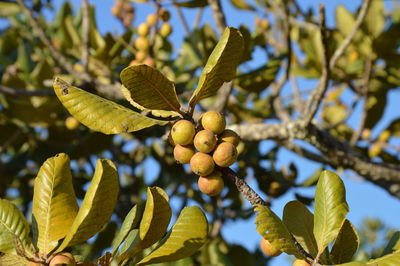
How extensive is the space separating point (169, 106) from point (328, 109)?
2487 mm


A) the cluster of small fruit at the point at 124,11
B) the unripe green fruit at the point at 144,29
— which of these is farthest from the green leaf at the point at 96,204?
the cluster of small fruit at the point at 124,11

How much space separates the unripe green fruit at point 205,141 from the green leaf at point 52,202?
267 millimetres

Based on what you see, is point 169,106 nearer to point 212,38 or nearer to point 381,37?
point 212,38

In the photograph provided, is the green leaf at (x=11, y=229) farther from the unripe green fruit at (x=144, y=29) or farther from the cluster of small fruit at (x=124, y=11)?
the cluster of small fruit at (x=124, y=11)

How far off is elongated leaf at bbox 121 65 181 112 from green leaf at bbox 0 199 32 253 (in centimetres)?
33

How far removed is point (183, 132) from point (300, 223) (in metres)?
0.35

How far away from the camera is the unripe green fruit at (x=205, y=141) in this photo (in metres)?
0.91

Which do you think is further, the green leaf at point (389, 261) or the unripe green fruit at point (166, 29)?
the unripe green fruit at point (166, 29)

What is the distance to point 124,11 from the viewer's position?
3.28 m

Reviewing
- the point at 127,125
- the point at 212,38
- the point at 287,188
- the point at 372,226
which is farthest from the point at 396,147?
the point at 372,226

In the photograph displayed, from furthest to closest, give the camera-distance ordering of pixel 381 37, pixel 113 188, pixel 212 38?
1. pixel 381 37
2. pixel 212 38
3. pixel 113 188

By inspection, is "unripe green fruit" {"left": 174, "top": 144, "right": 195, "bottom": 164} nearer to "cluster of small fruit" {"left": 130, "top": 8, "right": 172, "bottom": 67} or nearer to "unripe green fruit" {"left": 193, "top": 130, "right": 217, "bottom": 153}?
"unripe green fruit" {"left": 193, "top": 130, "right": 217, "bottom": 153}

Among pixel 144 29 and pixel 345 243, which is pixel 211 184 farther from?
pixel 144 29

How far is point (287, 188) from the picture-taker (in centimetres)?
241
